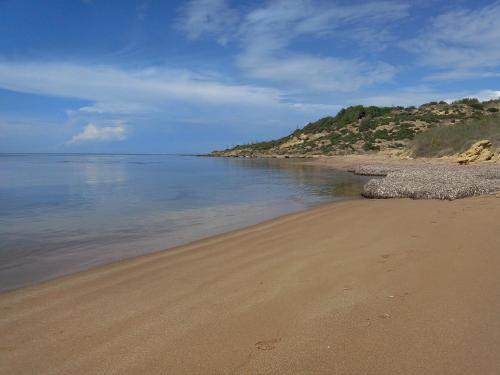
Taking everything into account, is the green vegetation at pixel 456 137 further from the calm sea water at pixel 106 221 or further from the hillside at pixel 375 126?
the calm sea water at pixel 106 221

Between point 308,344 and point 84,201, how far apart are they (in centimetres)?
1369

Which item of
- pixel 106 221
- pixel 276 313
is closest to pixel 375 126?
pixel 106 221

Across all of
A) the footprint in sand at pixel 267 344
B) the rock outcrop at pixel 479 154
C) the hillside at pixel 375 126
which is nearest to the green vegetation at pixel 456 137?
the rock outcrop at pixel 479 154

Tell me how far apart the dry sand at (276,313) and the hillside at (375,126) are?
4847cm

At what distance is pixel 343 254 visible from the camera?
19.2ft

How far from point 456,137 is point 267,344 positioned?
36.7m

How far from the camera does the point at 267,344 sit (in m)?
3.19

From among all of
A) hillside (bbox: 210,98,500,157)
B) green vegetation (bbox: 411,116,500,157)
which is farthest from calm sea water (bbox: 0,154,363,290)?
hillside (bbox: 210,98,500,157)

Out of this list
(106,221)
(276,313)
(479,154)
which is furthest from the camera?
(479,154)

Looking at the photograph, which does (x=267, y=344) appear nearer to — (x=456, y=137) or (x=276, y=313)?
(x=276, y=313)

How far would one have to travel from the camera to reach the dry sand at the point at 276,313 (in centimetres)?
297

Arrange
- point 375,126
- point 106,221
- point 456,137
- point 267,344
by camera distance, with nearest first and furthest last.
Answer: point 267,344
point 106,221
point 456,137
point 375,126

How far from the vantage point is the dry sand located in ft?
9.73

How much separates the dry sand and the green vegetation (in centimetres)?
2869
